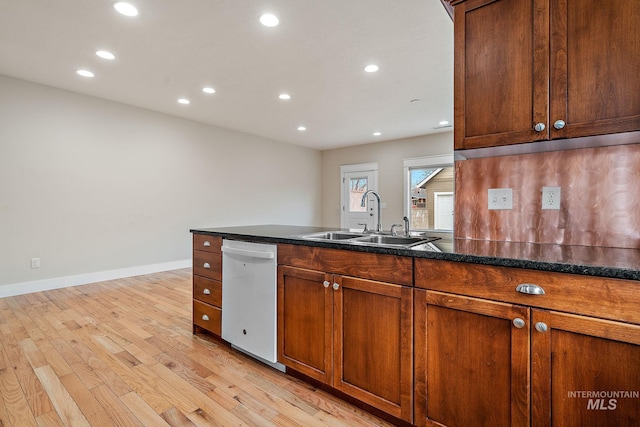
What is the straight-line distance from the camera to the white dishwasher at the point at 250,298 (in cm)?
190

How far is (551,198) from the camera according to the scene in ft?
5.18

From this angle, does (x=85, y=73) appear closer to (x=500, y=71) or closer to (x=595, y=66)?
(x=500, y=71)

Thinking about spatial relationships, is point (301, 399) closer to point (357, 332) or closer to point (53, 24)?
point (357, 332)

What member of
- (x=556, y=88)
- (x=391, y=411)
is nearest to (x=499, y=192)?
(x=556, y=88)

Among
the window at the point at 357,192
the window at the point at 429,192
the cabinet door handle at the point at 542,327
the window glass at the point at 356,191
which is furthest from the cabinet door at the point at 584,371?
the window glass at the point at 356,191

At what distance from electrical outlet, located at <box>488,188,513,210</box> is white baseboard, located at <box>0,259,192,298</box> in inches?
190

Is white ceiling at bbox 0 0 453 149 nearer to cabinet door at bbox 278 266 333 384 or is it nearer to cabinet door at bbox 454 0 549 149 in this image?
cabinet door at bbox 454 0 549 149

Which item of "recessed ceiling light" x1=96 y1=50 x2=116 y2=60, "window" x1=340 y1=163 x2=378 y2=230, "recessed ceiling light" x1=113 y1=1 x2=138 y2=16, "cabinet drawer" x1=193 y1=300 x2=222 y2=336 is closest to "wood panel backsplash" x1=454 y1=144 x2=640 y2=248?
"cabinet drawer" x1=193 y1=300 x2=222 y2=336

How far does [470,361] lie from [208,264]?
6.21 ft

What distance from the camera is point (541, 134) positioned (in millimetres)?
1358

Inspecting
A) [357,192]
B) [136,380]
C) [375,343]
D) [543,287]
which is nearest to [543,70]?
[543,287]

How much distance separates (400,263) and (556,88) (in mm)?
1014

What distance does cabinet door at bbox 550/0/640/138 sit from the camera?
119cm

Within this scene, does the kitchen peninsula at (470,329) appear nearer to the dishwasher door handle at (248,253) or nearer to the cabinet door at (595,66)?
the dishwasher door handle at (248,253)
